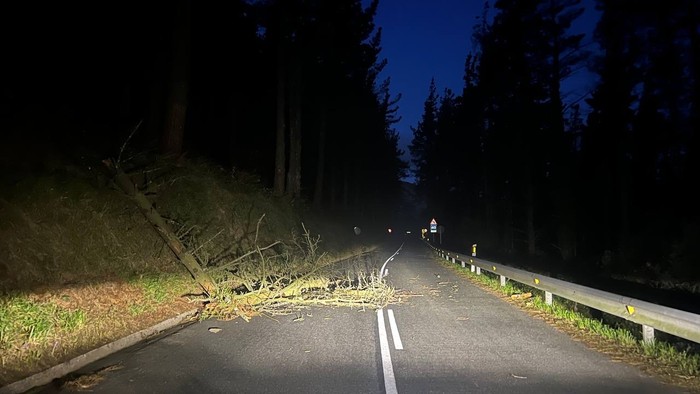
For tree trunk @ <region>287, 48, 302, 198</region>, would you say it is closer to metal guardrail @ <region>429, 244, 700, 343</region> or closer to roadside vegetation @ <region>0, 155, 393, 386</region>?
roadside vegetation @ <region>0, 155, 393, 386</region>

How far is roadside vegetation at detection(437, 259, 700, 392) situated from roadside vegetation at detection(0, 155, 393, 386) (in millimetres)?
3792

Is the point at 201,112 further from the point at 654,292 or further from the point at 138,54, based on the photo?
the point at 654,292

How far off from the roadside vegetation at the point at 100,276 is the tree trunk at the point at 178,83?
0.84 meters

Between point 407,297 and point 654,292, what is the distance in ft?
31.6

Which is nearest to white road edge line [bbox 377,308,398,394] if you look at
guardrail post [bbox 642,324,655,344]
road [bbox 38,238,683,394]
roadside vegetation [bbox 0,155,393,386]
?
road [bbox 38,238,683,394]

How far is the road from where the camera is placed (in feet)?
18.6

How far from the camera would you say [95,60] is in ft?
70.2

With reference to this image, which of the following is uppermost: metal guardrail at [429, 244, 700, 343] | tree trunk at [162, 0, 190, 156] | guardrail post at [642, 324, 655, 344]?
tree trunk at [162, 0, 190, 156]

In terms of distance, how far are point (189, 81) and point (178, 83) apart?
11397 mm

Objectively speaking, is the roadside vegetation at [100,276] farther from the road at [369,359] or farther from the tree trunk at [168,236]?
the road at [369,359]

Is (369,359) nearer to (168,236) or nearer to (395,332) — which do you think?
(395,332)

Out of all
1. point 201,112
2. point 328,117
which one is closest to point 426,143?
point 328,117

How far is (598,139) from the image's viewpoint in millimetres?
41188

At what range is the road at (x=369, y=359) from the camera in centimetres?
568
